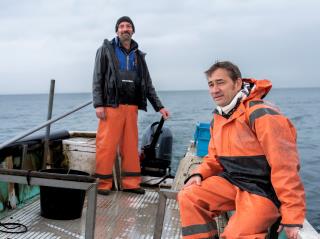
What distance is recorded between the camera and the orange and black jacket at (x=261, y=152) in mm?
2008

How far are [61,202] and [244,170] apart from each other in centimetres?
204

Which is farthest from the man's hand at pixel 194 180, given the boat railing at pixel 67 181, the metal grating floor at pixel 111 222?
the metal grating floor at pixel 111 222

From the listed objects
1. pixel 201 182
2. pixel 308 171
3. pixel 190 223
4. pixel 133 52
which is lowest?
Answer: pixel 308 171

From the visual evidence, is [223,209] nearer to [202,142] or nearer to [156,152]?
[202,142]

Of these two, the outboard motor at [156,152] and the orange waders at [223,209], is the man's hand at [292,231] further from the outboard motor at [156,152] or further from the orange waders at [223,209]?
the outboard motor at [156,152]

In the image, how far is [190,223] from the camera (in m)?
2.30

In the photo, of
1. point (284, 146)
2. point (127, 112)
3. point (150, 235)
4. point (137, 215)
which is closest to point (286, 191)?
point (284, 146)

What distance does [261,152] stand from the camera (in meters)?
2.22

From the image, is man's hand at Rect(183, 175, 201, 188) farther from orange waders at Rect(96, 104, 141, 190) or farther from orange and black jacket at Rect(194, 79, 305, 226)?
orange waders at Rect(96, 104, 141, 190)

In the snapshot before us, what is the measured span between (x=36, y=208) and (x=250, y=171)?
2.56 meters

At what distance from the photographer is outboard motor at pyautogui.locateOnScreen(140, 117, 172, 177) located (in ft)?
18.3

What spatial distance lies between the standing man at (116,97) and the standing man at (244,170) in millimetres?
2029

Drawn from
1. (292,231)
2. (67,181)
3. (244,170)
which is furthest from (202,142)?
(292,231)

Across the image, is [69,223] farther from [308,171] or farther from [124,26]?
[308,171]
